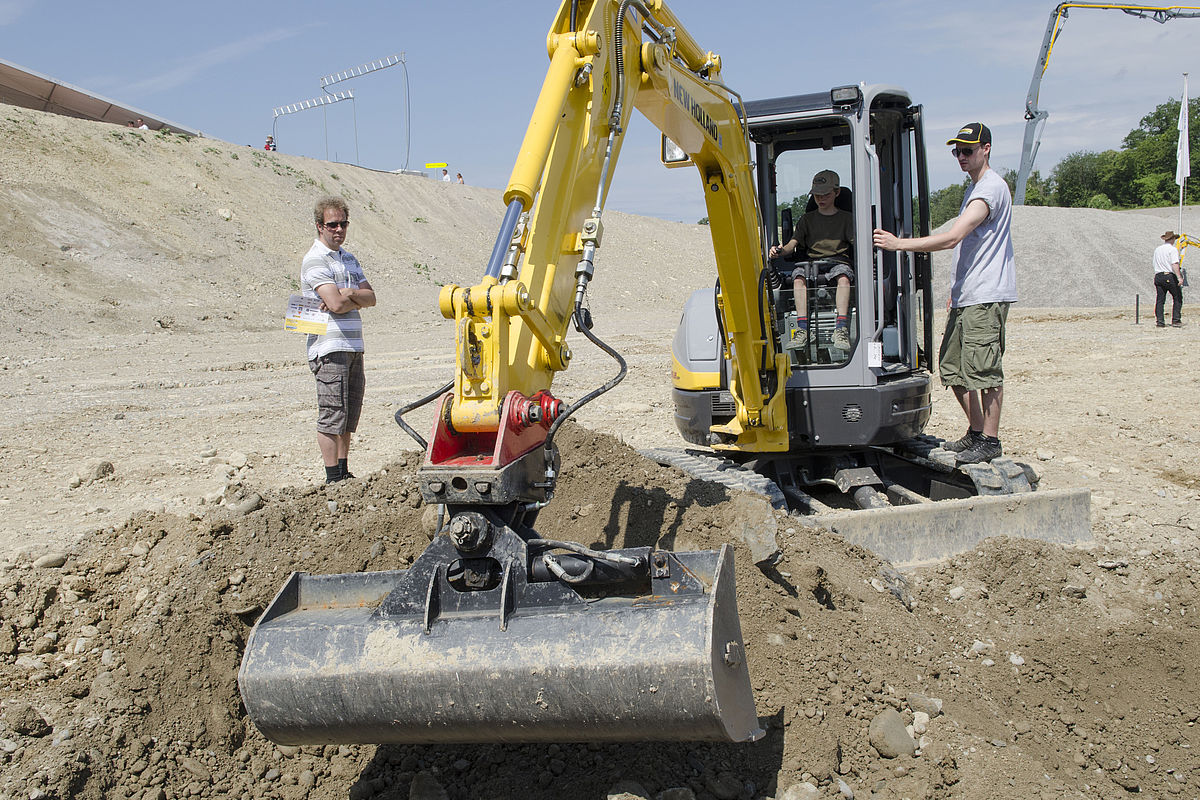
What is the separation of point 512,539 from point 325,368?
289 cm

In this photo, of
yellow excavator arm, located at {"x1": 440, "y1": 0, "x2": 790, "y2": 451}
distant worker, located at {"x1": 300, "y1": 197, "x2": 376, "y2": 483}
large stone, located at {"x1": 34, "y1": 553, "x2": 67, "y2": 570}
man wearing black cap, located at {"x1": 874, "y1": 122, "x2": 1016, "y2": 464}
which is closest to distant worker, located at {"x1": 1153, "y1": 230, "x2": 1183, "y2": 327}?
man wearing black cap, located at {"x1": 874, "y1": 122, "x2": 1016, "y2": 464}

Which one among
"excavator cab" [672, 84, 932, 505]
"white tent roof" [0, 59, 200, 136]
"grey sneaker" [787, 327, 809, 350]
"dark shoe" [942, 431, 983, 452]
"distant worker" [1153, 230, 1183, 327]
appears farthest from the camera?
"white tent roof" [0, 59, 200, 136]

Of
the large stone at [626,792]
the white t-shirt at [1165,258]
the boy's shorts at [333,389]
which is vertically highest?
the white t-shirt at [1165,258]

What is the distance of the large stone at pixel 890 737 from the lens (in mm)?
3314

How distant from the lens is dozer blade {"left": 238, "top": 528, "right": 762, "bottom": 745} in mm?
2623

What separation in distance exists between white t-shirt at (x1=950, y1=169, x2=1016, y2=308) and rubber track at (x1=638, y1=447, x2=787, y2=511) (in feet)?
5.62

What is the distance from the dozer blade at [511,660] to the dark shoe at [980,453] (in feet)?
11.4

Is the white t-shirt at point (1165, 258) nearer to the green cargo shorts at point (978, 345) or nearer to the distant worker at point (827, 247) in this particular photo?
the green cargo shorts at point (978, 345)

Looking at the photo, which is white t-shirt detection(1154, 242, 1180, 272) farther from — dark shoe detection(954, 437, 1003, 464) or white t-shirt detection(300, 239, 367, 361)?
white t-shirt detection(300, 239, 367, 361)

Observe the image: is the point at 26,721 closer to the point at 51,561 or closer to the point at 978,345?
the point at 51,561

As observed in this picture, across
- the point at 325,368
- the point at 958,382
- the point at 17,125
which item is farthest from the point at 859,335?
the point at 17,125

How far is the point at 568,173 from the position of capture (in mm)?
3258

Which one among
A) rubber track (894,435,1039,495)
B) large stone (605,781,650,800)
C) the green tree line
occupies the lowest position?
large stone (605,781,650,800)

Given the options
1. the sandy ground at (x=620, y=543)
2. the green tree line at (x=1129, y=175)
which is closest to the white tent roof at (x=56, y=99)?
the sandy ground at (x=620, y=543)
